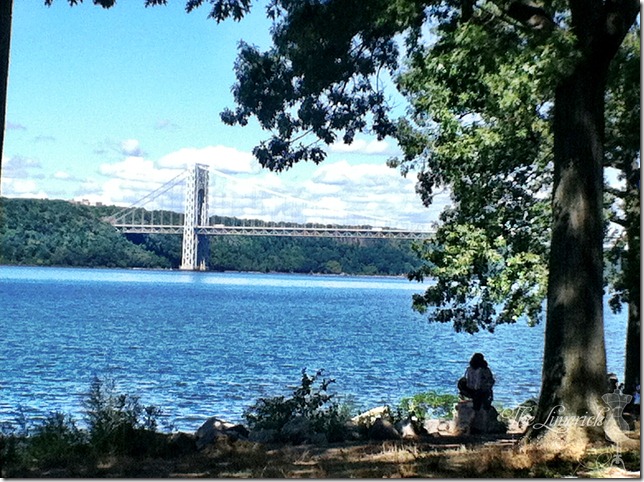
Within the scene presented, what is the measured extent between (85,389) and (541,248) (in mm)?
10937

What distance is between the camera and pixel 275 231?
134 ft

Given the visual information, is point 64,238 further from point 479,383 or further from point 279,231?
point 479,383

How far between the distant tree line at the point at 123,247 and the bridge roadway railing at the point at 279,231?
51cm

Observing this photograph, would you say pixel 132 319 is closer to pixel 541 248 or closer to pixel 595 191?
pixel 541 248

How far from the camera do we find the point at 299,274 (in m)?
47.2

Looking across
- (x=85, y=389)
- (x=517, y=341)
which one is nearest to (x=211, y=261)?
(x=517, y=341)

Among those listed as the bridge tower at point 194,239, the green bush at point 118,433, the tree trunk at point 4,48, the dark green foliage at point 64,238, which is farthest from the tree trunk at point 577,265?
the dark green foliage at point 64,238

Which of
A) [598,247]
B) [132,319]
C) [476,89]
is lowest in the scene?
[132,319]

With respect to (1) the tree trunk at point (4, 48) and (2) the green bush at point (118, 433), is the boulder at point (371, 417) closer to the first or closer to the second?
(2) the green bush at point (118, 433)

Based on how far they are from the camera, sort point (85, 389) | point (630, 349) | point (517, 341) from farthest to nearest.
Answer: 1. point (517, 341)
2. point (85, 389)
3. point (630, 349)

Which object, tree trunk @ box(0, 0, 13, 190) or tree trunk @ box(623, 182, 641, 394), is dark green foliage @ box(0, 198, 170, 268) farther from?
tree trunk @ box(0, 0, 13, 190)

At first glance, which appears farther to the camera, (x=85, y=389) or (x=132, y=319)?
(x=132, y=319)

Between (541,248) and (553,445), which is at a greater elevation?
(541,248)

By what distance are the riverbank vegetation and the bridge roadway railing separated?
23.0 m
